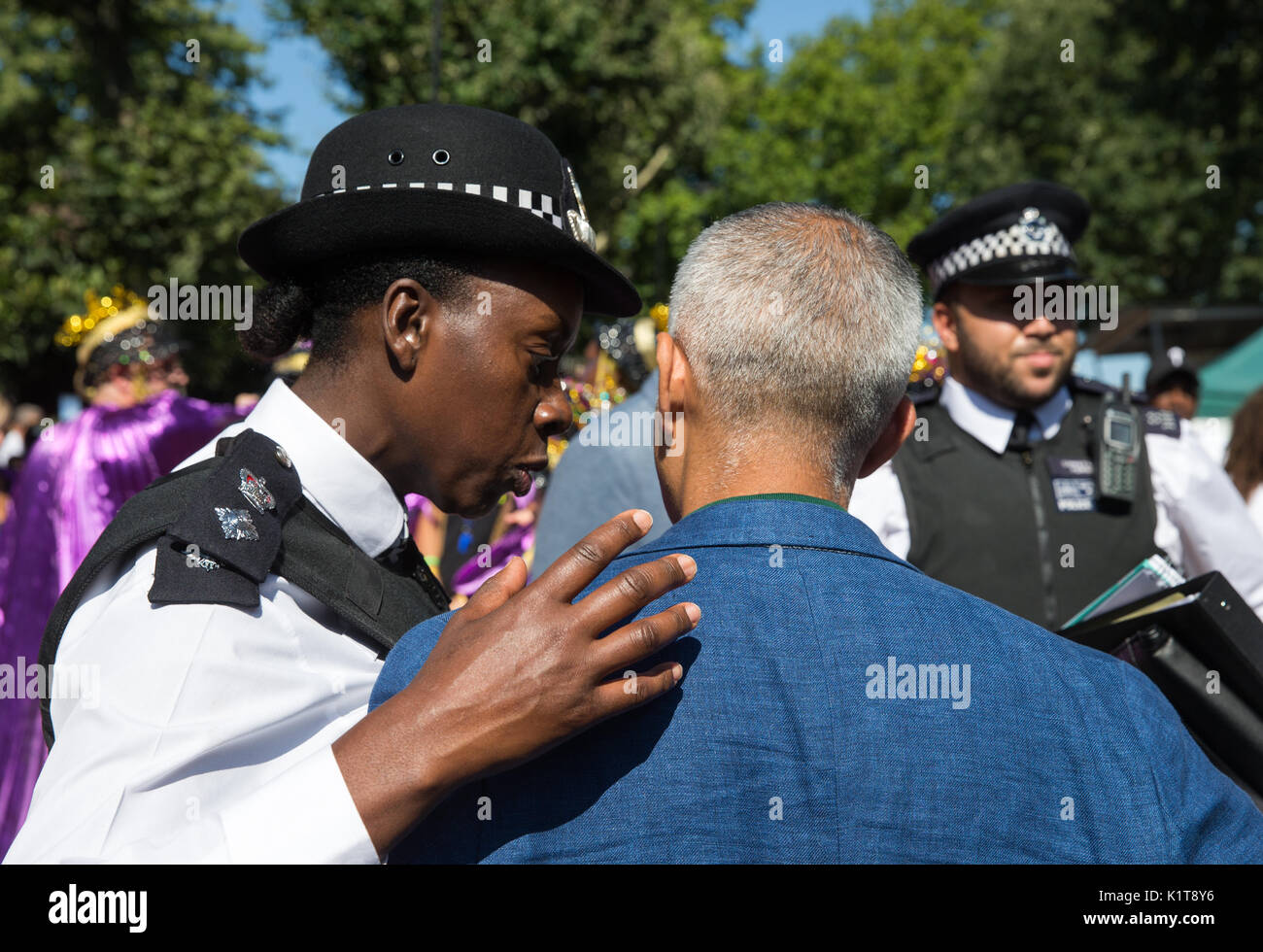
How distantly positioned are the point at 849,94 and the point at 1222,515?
26485mm

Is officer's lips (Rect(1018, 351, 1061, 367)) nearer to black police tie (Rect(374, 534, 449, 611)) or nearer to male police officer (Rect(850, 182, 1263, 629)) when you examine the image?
male police officer (Rect(850, 182, 1263, 629))

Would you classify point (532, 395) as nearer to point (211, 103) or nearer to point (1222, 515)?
point (1222, 515)

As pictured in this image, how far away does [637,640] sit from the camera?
1.28m

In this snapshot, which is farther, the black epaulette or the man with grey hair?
the black epaulette

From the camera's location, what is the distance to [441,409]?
76.8 inches

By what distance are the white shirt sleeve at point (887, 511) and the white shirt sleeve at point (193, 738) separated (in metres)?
2.00

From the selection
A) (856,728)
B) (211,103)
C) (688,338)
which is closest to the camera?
(856,728)

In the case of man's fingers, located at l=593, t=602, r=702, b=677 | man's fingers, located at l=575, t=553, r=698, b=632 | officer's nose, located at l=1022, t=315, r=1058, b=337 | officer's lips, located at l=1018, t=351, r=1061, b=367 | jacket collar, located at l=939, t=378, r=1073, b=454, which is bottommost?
man's fingers, located at l=593, t=602, r=702, b=677

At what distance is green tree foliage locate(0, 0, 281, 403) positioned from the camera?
17281 millimetres

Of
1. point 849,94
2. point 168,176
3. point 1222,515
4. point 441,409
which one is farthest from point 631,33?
point 441,409

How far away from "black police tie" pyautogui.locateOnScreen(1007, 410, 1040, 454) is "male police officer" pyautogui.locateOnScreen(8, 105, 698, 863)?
5.33ft

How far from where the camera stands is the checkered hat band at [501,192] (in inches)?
75.6

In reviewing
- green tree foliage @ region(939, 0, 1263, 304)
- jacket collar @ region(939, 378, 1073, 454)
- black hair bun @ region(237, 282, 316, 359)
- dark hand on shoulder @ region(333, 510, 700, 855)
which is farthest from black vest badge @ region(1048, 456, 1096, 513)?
green tree foliage @ region(939, 0, 1263, 304)

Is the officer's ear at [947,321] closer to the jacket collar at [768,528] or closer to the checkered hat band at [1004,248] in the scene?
the checkered hat band at [1004,248]
